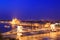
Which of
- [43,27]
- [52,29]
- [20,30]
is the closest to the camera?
[20,30]

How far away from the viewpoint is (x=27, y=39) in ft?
12.0

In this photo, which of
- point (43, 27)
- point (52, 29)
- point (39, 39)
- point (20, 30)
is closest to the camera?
point (39, 39)

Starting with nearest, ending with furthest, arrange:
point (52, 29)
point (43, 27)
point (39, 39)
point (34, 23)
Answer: point (39, 39), point (52, 29), point (43, 27), point (34, 23)

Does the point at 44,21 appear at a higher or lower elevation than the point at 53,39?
higher

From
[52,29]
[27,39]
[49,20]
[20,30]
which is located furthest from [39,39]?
[49,20]

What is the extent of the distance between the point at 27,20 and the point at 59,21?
1097 mm

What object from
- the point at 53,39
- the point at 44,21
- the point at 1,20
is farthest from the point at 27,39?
the point at 44,21

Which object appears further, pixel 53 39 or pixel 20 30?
pixel 20 30

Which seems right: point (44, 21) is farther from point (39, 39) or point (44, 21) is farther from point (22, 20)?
point (39, 39)

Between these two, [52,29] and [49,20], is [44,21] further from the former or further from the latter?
[52,29]

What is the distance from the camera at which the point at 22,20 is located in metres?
6.43

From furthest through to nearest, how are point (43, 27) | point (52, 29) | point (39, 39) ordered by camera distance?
point (43, 27), point (52, 29), point (39, 39)

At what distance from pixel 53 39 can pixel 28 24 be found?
287 centimetres

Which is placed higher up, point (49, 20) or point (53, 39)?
point (49, 20)
